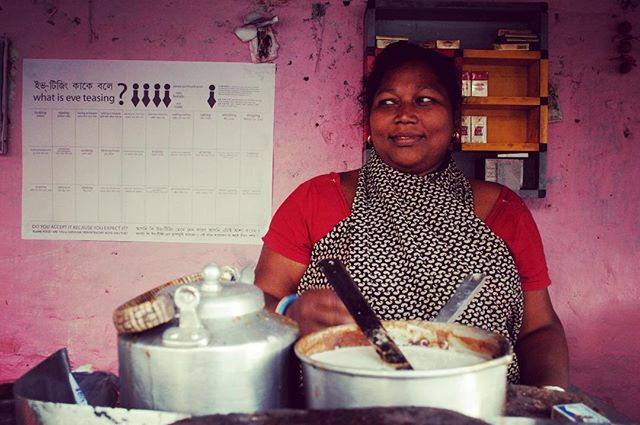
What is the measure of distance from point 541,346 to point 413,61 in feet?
2.63

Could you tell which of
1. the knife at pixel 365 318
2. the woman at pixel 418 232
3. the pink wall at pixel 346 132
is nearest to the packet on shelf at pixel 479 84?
the pink wall at pixel 346 132

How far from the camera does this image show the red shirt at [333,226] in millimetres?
1428

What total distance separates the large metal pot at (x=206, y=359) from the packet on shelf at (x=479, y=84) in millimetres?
1975

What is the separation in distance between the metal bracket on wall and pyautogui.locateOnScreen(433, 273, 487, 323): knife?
2.48 m

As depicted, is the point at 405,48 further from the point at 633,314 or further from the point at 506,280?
the point at 633,314

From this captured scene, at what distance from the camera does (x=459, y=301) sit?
0.82m

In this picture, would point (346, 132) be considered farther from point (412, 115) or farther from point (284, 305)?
point (284, 305)

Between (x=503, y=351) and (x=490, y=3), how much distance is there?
2.07 m

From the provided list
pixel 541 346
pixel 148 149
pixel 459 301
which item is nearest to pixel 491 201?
pixel 541 346

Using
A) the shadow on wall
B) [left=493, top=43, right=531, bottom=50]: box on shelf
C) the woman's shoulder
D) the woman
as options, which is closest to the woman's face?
the woman

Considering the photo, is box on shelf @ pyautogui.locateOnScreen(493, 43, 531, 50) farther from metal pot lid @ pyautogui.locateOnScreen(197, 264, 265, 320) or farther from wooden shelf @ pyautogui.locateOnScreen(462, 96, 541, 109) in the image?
metal pot lid @ pyautogui.locateOnScreen(197, 264, 265, 320)

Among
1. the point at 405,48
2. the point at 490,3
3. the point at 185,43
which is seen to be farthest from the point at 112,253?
the point at 490,3

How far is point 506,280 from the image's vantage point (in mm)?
1340

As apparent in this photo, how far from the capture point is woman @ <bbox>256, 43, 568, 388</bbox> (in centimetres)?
132
